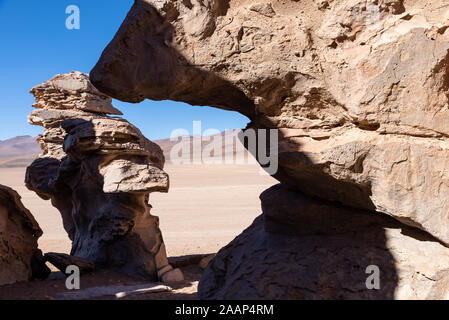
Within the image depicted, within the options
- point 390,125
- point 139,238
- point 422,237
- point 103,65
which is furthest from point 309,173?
point 139,238

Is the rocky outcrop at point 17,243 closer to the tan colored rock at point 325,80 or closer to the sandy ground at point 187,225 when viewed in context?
the sandy ground at point 187,225

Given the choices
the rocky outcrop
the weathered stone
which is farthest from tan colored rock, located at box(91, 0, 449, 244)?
the rocky outcrop

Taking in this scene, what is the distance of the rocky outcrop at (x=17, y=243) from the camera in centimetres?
470

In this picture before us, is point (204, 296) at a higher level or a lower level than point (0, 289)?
higher

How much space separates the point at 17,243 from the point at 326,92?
445cm

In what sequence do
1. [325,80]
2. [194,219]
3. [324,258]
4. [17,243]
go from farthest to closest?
[194,219]
[17,243]
[324,258]
[325,80]

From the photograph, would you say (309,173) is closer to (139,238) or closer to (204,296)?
(204,296)

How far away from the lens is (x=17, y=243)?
4.89 m

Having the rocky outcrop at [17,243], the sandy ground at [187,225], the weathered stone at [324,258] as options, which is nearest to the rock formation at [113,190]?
the sandy ground at [187,225]

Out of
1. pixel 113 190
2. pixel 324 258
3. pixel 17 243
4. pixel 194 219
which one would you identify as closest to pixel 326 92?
pixel 324 258

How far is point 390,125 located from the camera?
2.36 metres

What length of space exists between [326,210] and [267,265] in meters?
0.67

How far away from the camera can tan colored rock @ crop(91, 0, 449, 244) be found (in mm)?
2303

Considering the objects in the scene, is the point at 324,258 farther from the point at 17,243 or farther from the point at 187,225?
the point at 187,225
